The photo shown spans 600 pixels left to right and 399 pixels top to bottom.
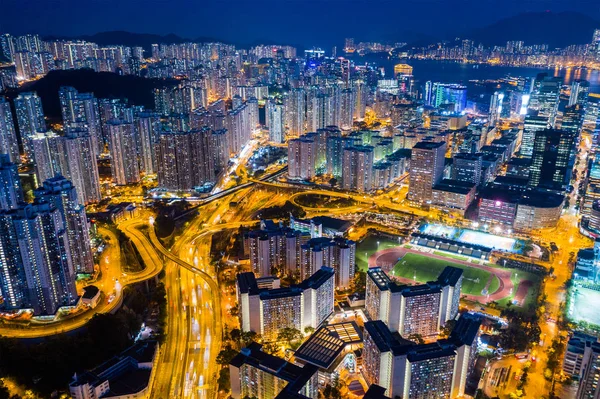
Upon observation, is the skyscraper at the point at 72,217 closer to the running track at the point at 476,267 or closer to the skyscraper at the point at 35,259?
the skyscraper at the point at 35,259

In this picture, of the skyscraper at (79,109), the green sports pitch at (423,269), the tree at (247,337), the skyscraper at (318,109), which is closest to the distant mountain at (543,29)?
the skyscraper at (318,109)

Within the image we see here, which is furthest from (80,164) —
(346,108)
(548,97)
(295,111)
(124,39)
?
(124,39)

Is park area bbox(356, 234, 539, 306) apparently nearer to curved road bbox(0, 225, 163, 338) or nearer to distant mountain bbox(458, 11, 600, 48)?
curved road bbox(0, 225, 163, 338)

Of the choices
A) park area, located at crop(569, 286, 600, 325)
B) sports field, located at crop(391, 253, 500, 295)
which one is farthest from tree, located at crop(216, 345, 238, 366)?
park area, located at crop(569, 286, 600, 325)

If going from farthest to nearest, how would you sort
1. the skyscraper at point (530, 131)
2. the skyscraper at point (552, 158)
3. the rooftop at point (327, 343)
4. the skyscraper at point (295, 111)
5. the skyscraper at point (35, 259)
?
the skyscraper at point (295, 111)
the skyscraper at point (530, 131)
the skyscraper at point (552, 158)
the skyscraper at point (35, 259)
the rooftop at point (327, 343)

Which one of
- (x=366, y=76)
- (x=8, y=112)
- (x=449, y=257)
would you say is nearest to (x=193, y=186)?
(x=8, y=112)

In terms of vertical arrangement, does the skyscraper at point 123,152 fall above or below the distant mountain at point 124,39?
below
